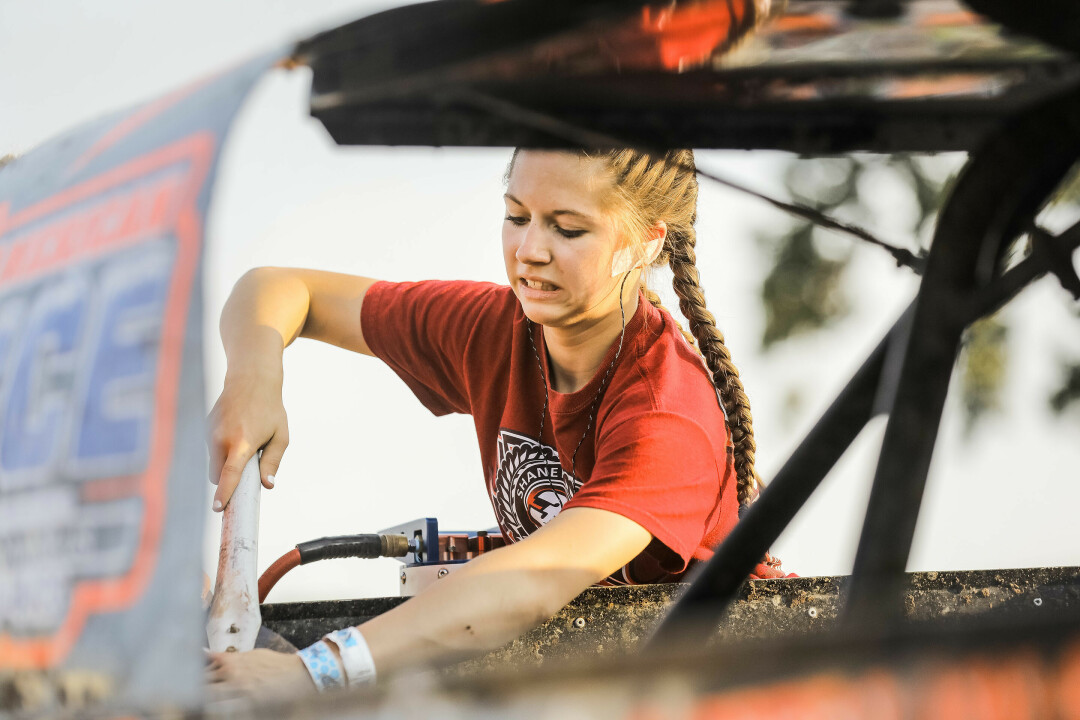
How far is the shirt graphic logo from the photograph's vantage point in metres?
1.64

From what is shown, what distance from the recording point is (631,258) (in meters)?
1.65

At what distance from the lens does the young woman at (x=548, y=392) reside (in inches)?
41.3

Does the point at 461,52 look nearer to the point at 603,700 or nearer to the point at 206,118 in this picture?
the point at 206,118

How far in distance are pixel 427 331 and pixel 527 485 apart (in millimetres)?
447

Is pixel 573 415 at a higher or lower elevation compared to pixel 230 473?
higher

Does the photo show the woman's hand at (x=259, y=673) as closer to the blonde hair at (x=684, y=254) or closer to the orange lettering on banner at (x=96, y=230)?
the orange lettering on banner at (x=96, y=230)

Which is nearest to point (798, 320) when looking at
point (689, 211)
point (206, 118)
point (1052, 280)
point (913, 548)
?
point (689, 211)

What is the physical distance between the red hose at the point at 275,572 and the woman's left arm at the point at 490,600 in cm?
51

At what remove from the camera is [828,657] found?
418mm

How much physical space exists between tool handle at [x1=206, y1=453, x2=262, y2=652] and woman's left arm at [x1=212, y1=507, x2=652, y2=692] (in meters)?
0.12

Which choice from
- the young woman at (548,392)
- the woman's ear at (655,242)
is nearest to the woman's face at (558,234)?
the young woman at (548,392)

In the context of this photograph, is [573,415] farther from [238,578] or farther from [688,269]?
[238,578]

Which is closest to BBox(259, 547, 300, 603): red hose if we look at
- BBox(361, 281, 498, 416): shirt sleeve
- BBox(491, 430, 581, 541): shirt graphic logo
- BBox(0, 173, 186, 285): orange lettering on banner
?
BBox(491, 430, 581, 541): shirt graphic logo

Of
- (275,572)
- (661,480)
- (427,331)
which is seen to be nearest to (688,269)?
(427,331)
